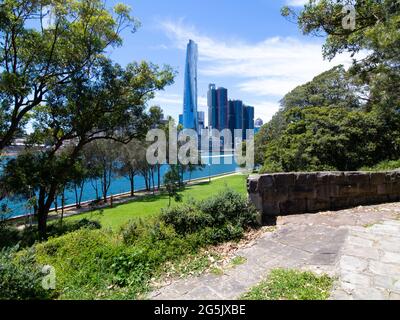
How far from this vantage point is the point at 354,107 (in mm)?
18625

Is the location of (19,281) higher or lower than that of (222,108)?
lower

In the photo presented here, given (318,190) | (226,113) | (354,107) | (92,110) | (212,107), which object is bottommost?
(318,190)

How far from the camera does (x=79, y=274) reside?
3.36 m

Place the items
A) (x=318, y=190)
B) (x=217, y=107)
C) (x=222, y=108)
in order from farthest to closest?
(x=217, y=107), (x=222, y=108), (x=318, y=190)

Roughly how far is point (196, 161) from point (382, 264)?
3337cm

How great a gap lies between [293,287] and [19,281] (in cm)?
285

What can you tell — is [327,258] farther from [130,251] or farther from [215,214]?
[130,251]

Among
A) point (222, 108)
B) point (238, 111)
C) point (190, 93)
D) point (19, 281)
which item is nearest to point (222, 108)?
point (222, 108)

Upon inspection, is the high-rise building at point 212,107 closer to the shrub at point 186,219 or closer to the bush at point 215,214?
the bush at point 215,214

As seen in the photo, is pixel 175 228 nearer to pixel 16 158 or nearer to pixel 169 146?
pixel 16 158

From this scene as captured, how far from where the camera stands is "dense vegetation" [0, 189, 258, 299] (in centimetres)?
294

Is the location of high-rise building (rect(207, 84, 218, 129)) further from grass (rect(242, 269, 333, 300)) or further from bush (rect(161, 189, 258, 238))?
grass (rect(242, 269, 333, 300))

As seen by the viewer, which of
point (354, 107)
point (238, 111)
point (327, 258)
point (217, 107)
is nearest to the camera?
point (327, 258)
